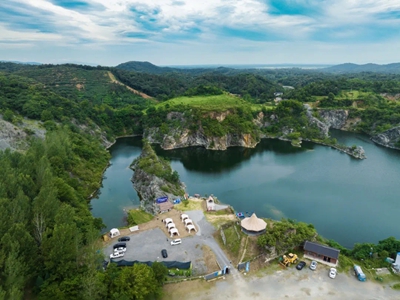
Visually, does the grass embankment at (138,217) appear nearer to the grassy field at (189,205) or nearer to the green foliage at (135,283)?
the grassy field at (189,205)

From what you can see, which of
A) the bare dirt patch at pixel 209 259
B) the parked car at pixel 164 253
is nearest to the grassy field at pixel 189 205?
the bare dirt patch at pixel 209 259

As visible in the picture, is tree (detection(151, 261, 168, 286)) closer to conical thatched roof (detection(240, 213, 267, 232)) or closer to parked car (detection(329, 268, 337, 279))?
conical thatched roof (detection(240, 213, 267, 232))

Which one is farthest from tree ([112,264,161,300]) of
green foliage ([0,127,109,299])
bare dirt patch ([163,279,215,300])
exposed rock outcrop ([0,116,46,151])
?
exposed rock outcrop ([0,116,46,151])

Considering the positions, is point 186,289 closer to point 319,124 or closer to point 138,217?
point 138,217

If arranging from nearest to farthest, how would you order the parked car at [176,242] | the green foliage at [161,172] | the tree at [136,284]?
the tree at [136,284] < the parked car at [176,242] < the green foliage at [161,172]

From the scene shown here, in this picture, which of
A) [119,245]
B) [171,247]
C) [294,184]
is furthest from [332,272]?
[294,184]

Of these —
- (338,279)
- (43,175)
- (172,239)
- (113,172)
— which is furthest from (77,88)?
(338,279)
